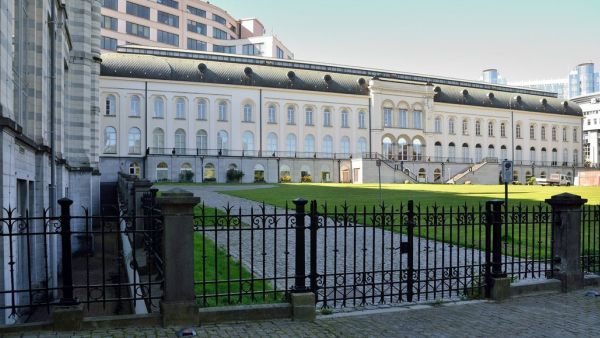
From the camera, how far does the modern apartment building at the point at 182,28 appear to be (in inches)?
2960

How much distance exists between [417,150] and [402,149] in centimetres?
259

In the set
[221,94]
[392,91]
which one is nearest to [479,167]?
[392,91]

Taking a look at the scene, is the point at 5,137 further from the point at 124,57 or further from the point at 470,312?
the point at 124,57

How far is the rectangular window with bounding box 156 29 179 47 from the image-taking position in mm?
81500

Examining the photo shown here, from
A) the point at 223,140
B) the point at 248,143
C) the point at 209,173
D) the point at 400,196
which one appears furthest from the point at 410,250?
the point at 248,143

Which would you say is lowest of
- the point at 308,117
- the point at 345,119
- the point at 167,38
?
the point at 345,119

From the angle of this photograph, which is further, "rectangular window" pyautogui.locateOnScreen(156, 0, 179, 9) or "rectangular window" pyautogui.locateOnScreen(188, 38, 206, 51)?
"rectangular window" pyautogui.locateOnScreen(188, 38, 206, 51)

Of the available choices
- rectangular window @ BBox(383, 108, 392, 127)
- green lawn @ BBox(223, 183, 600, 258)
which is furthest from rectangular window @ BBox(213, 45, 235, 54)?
green lawn @ BBox(223, 183, 600, 258)

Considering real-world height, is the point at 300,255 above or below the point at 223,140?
below

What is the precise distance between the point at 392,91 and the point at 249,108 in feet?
64.1

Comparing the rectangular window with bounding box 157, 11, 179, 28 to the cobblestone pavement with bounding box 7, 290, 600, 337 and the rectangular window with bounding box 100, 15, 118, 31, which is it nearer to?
the rectangular window with bounding box 100, 15, 118, 31

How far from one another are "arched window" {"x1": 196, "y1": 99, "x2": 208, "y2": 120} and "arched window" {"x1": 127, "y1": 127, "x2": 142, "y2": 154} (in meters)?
7.10

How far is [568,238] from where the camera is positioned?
9.71 meters

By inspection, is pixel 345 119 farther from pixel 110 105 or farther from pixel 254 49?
pixel 254 49
